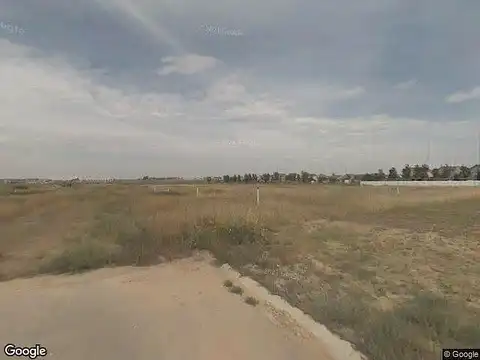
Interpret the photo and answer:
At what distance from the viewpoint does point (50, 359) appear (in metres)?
4.36

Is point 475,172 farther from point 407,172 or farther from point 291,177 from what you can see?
point 291,177

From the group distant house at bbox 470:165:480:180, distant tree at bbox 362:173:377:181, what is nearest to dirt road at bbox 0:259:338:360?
distant house at bbox 470:165:480:180

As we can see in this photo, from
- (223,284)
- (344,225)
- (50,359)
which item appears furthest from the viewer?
(344,225)

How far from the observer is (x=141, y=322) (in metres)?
5.53

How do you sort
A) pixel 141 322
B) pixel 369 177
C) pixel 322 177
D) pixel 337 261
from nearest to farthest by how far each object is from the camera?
pixel 141 322
pixel 337 261
pixel 369 177
pixel 322 177

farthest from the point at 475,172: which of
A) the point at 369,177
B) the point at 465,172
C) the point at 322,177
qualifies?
the point at 322,177

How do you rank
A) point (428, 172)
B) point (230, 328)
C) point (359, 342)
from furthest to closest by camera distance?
point (428, 172), point (230, 328), point (359, 342)

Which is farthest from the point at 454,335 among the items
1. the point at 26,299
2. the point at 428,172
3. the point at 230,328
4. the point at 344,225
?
the point at 428,172

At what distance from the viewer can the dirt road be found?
4.68 meters

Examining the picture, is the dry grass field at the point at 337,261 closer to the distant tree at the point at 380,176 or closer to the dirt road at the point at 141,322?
the dirt road at the point at 141,322

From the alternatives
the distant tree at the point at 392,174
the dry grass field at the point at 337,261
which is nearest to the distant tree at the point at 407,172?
the distant tree at the point at 392,174

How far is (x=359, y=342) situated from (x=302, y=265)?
4.56 meters

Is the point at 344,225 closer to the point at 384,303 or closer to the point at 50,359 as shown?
the point at 384,303

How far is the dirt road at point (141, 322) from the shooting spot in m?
4.68
